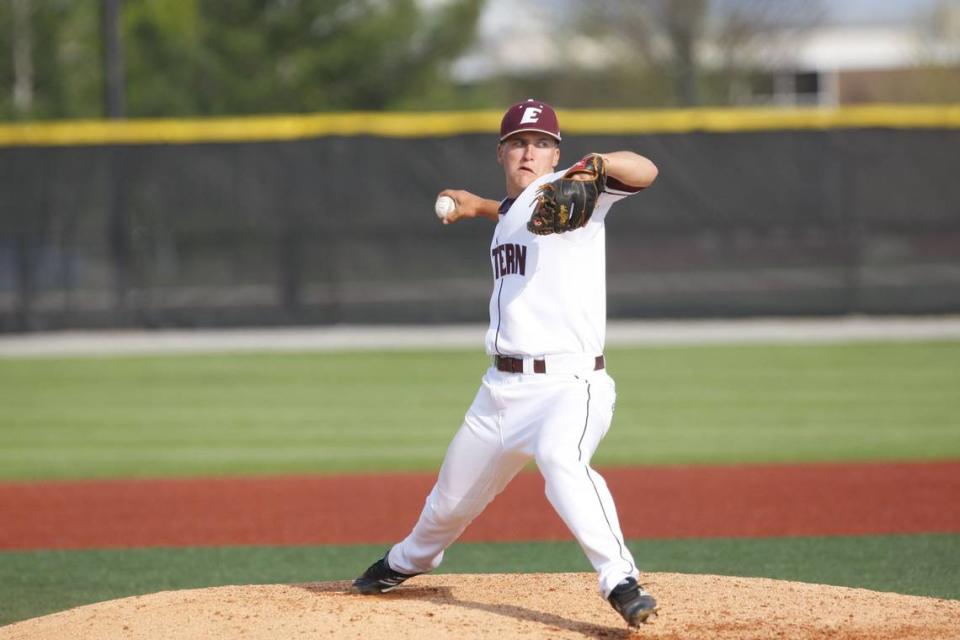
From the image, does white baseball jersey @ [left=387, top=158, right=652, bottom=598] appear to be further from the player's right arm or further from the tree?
the tree

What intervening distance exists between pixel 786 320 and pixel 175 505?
964cm

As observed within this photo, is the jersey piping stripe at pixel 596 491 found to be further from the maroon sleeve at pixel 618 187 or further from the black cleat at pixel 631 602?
the maroon sleeve at pixel 618 187

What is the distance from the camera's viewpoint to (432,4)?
2880cm

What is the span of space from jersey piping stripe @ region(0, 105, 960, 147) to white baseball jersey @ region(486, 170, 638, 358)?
11.4 metres

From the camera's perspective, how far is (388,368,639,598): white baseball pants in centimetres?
441

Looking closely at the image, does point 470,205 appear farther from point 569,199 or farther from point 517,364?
point 569,199

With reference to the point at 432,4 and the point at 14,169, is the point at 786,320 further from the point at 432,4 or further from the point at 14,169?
the point at 432,4

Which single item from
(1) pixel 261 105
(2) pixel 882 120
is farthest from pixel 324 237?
(1) pixel 261 105

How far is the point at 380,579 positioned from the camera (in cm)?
512

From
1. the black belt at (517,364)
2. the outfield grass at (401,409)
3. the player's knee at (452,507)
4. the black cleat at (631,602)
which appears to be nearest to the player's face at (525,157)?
the black belt at (517,364)

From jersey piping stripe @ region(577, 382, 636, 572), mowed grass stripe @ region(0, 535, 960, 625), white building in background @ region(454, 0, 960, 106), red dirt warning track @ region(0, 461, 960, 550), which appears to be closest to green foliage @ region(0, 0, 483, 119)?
white building in background @ region(454, 0, 960, 106)

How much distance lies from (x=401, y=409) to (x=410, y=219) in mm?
4572

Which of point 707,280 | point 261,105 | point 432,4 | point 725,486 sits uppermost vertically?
point 432,4

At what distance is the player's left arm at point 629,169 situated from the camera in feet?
14.4
